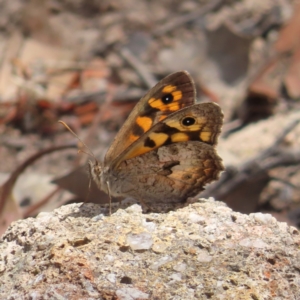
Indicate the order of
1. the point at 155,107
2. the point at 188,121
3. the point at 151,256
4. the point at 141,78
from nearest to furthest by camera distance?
the point at 151,256, the point at 188,121, the point at 155,107, the point at 141,78

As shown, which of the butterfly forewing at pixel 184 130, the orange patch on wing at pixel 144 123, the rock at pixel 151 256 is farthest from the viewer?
the orange patch on wing at pixel 144 123

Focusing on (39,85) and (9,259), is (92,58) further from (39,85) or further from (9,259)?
(9,259)

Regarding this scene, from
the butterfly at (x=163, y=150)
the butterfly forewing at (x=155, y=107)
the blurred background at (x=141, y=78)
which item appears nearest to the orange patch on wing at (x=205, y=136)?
the butterfly at (x=163, y=150)

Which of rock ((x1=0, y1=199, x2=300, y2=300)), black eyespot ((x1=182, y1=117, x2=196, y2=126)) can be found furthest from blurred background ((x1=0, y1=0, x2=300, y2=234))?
rock ((x1=0, y1=199, x2=300, y2=300))

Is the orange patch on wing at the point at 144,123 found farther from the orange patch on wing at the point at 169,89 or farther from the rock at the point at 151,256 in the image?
the rock at the point at 151,256

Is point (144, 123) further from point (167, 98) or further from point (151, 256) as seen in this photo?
point (151, 256)

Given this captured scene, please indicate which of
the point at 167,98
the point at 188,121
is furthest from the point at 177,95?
the point at 188,121

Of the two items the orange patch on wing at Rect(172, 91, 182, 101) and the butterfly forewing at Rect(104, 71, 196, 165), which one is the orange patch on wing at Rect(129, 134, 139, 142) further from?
the orange patch on wing at Rect(172, 91, 182, 101)
